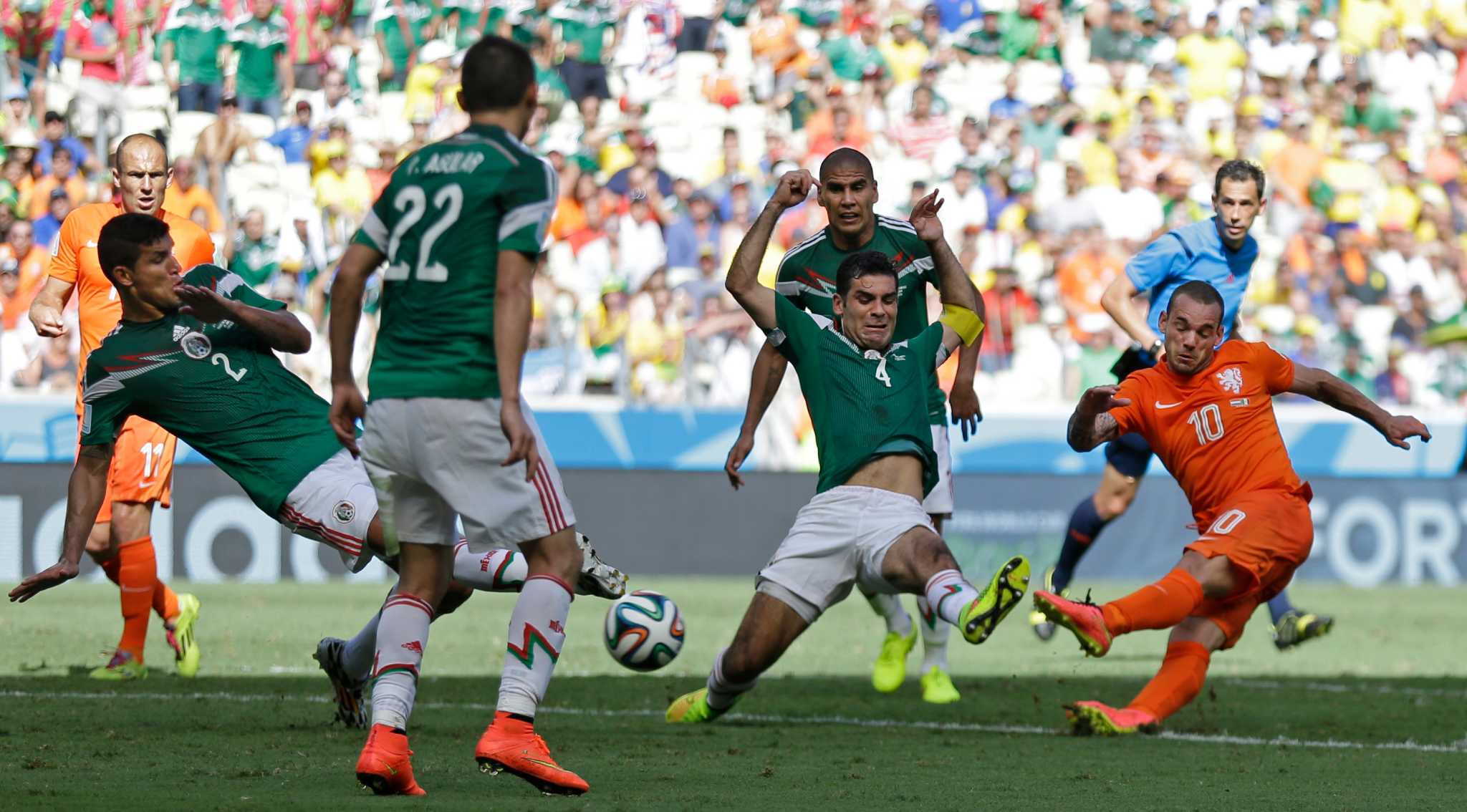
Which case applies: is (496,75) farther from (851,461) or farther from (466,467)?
(851,461)

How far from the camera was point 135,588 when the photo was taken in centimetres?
880

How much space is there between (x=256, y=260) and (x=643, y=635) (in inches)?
467

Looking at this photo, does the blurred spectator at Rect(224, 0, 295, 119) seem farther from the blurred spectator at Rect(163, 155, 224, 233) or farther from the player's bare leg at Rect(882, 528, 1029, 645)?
the player's bare leg at Rect(882, 528, 1029, 645)

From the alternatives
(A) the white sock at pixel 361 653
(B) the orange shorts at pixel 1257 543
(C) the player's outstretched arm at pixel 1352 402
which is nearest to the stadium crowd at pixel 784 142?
(A) the white sock at pixel 361 653

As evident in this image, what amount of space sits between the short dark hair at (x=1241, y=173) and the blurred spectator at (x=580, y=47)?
1381cm

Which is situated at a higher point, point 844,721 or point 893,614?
point 893,614

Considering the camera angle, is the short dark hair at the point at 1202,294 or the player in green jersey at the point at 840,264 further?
the player in green jersey at the point at 840,264

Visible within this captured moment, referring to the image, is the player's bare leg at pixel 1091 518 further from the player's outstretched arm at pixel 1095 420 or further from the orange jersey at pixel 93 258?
the orange jersey at pixel 93 258

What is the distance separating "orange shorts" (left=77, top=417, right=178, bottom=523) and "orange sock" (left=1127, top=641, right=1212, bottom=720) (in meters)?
4.43

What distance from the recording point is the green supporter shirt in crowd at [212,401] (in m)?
6.88

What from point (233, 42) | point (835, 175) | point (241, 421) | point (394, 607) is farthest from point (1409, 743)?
point (233, 42)

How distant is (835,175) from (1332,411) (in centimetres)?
1163

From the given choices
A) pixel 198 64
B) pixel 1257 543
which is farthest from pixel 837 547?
pixel 198 64

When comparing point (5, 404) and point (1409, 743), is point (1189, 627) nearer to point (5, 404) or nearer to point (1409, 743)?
point (1409, 743)
